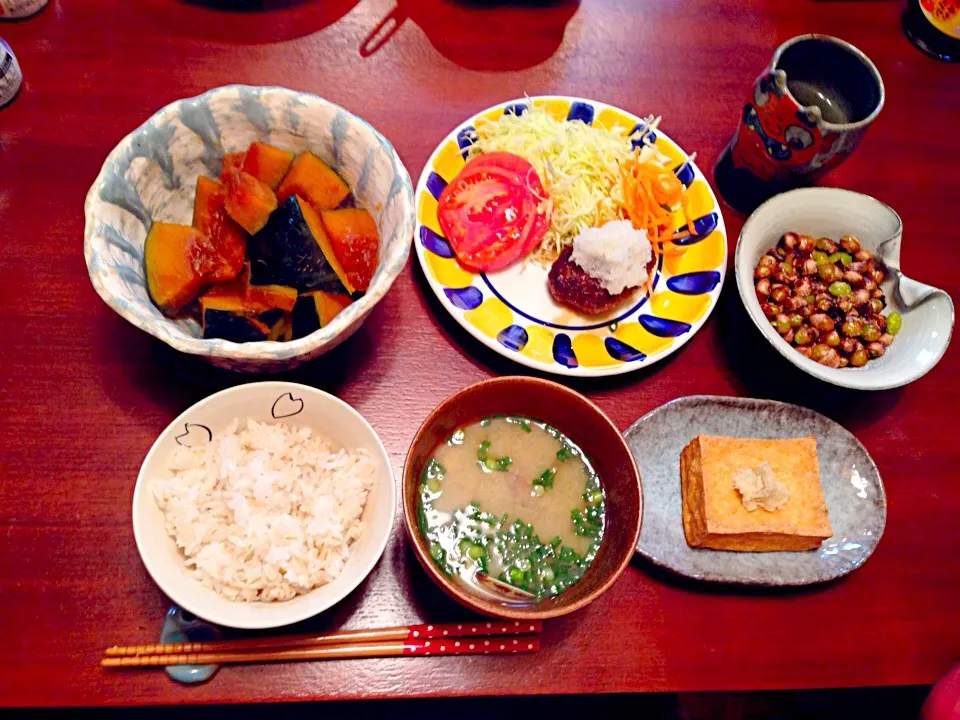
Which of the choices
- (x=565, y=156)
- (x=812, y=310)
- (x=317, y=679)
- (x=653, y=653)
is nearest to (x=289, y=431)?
(x=317, y=679)

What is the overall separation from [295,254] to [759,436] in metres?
1.22

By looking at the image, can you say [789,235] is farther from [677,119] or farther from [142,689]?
[142,689]

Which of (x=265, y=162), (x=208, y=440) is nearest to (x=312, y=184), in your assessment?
(x=265, y=162)

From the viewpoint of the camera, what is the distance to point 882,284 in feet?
6.32

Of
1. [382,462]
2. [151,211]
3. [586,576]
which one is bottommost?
[586,576]

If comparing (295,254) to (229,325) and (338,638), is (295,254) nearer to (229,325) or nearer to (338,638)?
(229,325)

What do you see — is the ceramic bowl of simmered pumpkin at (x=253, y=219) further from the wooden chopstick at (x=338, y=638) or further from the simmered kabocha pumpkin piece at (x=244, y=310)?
the wooden chopstick at (x=338, y=638)

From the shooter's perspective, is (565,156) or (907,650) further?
(565,156)

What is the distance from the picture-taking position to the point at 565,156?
80.9 inches

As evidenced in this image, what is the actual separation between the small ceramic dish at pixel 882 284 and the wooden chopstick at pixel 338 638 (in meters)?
0.93

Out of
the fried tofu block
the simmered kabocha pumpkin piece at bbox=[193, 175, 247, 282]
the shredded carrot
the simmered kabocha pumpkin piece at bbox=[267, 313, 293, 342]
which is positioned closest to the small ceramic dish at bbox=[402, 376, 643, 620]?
the fried tofu block

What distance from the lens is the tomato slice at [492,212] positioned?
1864 mm

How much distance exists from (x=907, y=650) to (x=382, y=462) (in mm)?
1324

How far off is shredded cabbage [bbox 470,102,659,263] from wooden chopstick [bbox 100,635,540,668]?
→ 111 centimetres
